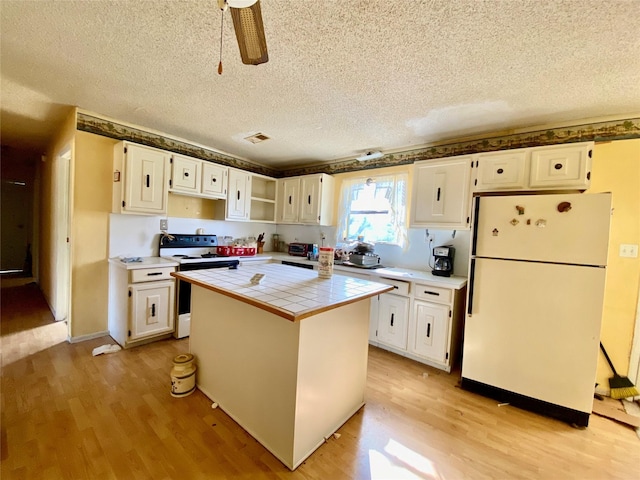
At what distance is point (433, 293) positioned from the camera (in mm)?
2562

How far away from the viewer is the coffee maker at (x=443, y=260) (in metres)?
2.77

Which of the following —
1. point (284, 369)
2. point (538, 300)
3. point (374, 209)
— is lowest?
point (284, 369)

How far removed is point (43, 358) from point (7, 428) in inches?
41.0

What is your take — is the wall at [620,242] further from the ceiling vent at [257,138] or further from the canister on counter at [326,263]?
the ceiling vent at [257,138]

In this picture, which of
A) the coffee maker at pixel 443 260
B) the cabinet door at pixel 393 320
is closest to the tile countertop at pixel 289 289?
the cabinet door at pixel 393 320

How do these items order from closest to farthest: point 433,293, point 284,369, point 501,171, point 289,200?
point 284,369 → point 501,171 → point 433,293 → point 289,200

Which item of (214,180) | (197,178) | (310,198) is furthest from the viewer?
(310,198)

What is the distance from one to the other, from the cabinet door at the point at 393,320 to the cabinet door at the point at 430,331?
0.10 meters

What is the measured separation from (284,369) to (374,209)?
8.65ft

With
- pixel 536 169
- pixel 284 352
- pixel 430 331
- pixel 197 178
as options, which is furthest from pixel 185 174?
pixel 536 169

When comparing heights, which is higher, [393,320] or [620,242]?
Result: [620,242]

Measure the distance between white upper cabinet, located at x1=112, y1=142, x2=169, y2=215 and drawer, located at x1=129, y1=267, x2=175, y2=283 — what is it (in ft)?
2.24

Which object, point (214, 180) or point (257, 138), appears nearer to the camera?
point (257, 138)

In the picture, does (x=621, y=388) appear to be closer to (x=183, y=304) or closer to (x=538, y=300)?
(x=538, y=300)
